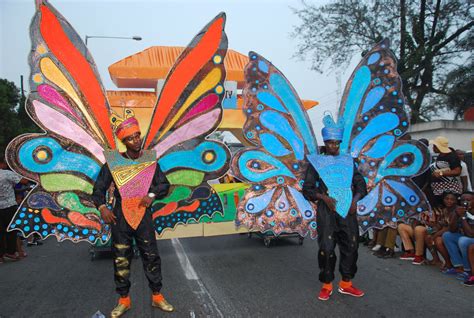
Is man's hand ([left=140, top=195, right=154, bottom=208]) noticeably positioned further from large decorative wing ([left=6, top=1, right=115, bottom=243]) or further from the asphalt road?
the asphalt road

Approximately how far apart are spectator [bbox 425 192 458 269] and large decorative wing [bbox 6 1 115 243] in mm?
4501

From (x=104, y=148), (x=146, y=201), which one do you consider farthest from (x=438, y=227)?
(x=104, y=148)

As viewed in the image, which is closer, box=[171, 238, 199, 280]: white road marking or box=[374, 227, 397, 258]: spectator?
box=[171, 238, 199, 280]: white road marking

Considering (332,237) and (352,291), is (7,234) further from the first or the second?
(352,291)

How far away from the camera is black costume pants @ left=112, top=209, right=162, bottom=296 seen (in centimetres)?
412

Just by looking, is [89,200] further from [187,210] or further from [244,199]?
[244,199]

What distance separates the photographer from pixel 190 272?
19.5 ft

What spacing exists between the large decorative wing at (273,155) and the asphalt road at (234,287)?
85cm

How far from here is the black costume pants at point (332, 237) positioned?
450cm

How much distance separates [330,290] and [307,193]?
43.8 inches

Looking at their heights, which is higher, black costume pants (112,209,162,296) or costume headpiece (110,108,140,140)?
costume headpiece (110,108,140,140)

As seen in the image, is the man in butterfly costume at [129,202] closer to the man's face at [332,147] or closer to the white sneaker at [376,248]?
the man's face at [332,147]

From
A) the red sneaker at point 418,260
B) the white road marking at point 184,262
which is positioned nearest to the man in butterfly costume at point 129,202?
the white road marking at point 184,262

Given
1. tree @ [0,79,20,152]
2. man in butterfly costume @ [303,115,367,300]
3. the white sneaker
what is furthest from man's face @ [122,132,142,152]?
tree @ [0,79,20,152]
